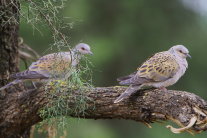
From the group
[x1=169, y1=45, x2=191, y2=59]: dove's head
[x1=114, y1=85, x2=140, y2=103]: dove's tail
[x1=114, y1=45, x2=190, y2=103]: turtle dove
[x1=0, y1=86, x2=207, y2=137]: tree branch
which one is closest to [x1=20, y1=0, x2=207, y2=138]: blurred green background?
[x1=169, y1=45, x2=191, y2=59]: dove's head

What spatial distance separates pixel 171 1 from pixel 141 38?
1.23 metres

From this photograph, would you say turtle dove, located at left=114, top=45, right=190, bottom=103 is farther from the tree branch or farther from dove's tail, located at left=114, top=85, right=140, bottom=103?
the tree branch

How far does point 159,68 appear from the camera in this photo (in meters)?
7.51

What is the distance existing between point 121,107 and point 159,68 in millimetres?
1043

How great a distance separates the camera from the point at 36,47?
14.6m

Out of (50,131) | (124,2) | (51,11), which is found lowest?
(50,131)

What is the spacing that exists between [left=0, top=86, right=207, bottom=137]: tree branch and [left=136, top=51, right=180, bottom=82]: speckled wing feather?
0.59 metres

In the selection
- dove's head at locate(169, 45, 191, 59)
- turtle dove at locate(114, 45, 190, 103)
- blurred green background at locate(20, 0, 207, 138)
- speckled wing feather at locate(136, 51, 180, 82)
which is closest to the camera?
turtle dove at locate(114, 45, 190, 103)

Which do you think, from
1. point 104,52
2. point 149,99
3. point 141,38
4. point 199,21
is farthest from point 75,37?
point 149,99

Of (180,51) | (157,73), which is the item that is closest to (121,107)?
(157,73)

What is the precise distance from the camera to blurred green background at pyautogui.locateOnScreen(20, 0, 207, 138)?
15.1 metres

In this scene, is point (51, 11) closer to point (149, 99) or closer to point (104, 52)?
point (149, 99)

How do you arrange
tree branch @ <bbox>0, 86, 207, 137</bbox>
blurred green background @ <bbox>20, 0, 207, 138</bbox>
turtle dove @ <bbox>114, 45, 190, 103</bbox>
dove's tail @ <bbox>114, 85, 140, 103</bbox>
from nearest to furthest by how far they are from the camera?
tree branch @ <bbox>0, 86, 207, 137</bbox>
dove's tail @ <bbox>114, 85, 140, 103</bbox>
turtle dove @ <bbox>114, 45, 190, 103</bbox>
blurred green background @ <bbox>20, 0, 207, 138</bbox>

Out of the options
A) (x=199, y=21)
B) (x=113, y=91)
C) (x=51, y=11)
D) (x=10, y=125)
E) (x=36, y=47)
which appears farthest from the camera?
(x=199, y=21)
